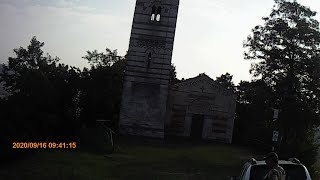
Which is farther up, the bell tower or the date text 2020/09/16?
the bell tower

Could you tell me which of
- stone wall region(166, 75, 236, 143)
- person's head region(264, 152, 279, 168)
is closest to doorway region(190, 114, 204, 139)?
stone wall region(166, 75, 236, 143)

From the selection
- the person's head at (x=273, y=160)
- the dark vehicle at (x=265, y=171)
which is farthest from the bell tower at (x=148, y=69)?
the person's head at (x=273, y=160)

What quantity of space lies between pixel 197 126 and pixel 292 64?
1106cm

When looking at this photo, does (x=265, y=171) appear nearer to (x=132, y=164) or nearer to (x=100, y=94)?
(x=132, y=164)

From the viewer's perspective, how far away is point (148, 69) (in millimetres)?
34781

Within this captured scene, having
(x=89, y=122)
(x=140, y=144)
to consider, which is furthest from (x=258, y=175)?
(x=89, y=122)

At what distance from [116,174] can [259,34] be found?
57.4 feet

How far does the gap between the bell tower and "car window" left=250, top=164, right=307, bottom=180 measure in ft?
84.4

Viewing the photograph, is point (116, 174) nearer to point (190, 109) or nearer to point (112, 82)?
point (190, 109)

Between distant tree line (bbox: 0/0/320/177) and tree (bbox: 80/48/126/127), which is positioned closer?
distant tree line (bbox: 0/0/320/177)

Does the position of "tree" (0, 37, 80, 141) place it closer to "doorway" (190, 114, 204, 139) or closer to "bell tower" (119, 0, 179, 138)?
"bell tower" (119, 0, 179, 138)

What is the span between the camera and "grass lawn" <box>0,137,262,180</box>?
59.0 ft

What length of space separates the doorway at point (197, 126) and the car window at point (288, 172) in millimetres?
28670

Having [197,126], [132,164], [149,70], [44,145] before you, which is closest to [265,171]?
[132,164]
